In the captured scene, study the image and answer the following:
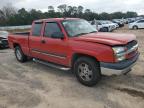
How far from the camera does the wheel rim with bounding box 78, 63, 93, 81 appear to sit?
17.7 ft

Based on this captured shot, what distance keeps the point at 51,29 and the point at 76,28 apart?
864 mm

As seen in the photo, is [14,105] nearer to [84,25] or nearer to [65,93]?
[65,93]

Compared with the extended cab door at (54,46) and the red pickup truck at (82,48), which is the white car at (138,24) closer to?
the red pickup truck at (82,48)

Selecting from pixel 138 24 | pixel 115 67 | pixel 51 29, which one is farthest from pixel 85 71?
pixel 138 24

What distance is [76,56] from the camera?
5656mm

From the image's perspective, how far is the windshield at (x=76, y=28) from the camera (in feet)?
19.5

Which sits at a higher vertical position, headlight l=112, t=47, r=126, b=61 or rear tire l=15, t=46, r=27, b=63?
headlight l=112, t=47, r=126, b=61

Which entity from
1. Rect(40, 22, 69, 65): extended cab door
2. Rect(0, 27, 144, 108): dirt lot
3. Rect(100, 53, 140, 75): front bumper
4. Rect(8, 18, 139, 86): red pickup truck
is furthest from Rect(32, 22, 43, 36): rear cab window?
Rect(100, 53, 140, 75): front bumper

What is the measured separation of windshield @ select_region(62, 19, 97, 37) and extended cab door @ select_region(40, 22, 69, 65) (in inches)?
9.3

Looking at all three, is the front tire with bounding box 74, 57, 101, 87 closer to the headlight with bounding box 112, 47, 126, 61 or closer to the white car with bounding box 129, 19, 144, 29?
the headlight with bounding box 112, 47, 126, 61

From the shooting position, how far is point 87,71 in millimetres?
5438

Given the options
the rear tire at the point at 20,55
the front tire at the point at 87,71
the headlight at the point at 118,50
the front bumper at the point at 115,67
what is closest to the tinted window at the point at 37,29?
the rear tire at the point at 20,55

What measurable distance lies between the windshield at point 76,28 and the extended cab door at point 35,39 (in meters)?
1.24

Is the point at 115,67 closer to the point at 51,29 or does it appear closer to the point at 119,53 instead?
the point at 119,53
